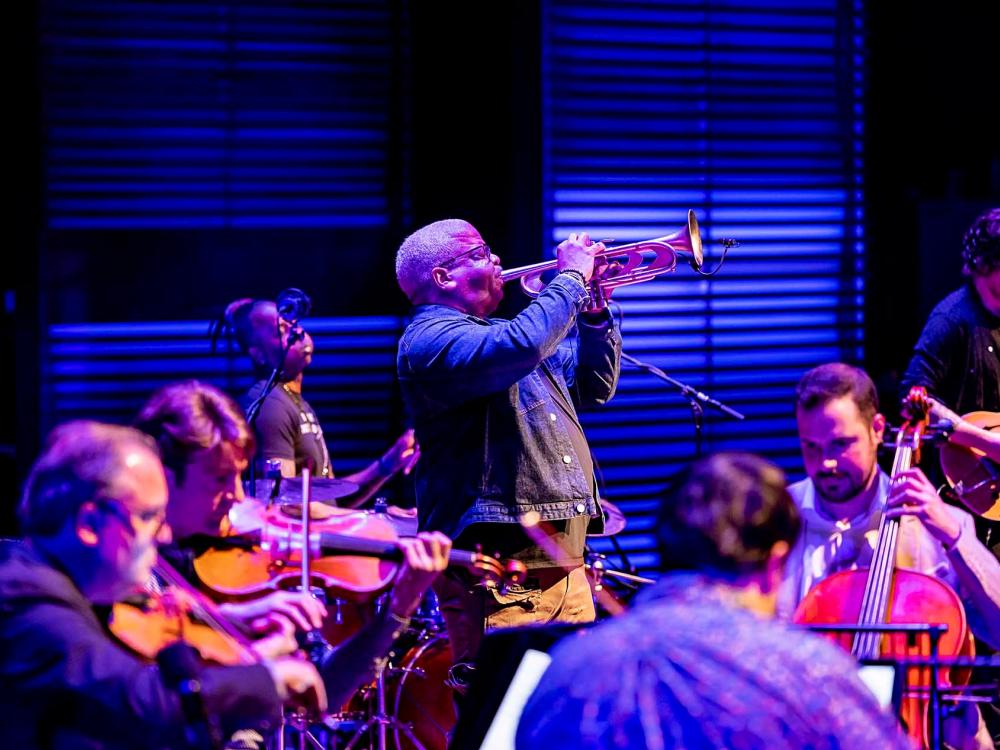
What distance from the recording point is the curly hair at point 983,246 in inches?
177

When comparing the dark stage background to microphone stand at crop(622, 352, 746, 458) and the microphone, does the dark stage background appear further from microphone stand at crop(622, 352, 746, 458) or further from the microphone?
the microphone

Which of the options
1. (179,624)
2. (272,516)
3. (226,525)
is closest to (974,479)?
(272,516)

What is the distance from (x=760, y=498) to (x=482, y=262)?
2064mm

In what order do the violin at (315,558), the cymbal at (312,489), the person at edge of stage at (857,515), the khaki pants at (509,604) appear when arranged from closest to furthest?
the violin at (315,558) < the person at edge of stage at (857,515) < the khaki pants at (509,604) < the cymbal at (312,489)

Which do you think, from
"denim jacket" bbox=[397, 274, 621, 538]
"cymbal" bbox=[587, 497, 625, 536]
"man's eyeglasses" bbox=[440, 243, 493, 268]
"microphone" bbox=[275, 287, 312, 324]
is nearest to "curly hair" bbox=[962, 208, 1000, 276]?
"cymbal" bbox=[587, 497, 625, 536]

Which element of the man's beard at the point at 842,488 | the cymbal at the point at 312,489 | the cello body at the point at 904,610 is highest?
the man's beard at the point at 842,488

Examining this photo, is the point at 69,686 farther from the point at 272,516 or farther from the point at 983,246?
the point at 983,246

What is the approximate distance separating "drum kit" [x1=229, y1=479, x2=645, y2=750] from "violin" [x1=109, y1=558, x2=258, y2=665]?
1.57m

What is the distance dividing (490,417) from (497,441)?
0.07 m

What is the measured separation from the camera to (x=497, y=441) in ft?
11.7

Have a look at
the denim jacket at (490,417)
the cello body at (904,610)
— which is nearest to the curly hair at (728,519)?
the cello body at (904,610)

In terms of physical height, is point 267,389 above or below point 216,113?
below

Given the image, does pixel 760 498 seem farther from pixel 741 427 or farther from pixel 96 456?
pixel 741 427

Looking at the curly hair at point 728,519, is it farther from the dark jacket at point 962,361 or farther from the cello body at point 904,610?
the dark jacket at point 962,361
